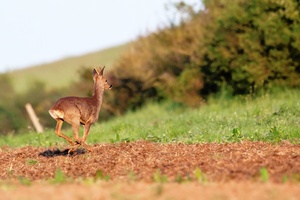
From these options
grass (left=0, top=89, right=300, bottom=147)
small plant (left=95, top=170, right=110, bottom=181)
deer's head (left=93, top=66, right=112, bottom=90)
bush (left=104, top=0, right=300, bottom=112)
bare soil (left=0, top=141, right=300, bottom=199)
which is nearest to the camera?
Answer: bare soil (left=0, top=141, right=300, bottom=199)

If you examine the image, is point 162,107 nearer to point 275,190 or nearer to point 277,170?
point 277,170

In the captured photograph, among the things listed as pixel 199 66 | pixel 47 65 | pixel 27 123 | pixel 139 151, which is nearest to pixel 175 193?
pixel 139 151

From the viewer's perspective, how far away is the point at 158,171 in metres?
11.1

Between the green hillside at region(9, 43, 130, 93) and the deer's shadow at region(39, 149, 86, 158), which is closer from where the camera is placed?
the deer's shadow at region(39, 149, 86, 158)

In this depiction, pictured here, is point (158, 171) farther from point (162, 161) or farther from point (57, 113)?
point (57, 113)

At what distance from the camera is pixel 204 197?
8.19 m

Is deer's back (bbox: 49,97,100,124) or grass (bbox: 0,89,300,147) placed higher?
deer's back (bbox: 49,97,100,124)

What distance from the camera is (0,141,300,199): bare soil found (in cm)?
852

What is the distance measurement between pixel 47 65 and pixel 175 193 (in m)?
→ 73.3

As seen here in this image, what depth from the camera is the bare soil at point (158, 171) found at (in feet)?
27.9

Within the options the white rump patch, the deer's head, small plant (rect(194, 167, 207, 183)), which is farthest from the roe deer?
small plant (rect(194, 167, 207, 183))

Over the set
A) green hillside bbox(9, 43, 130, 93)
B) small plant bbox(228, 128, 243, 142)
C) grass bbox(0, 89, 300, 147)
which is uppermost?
small plant bbox(228, 128, 243, 142)

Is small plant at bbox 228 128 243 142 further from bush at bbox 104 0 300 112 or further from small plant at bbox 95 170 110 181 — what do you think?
bush at bbox 104 0 300 112

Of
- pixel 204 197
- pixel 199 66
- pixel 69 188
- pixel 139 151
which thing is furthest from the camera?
pixel 199 66
